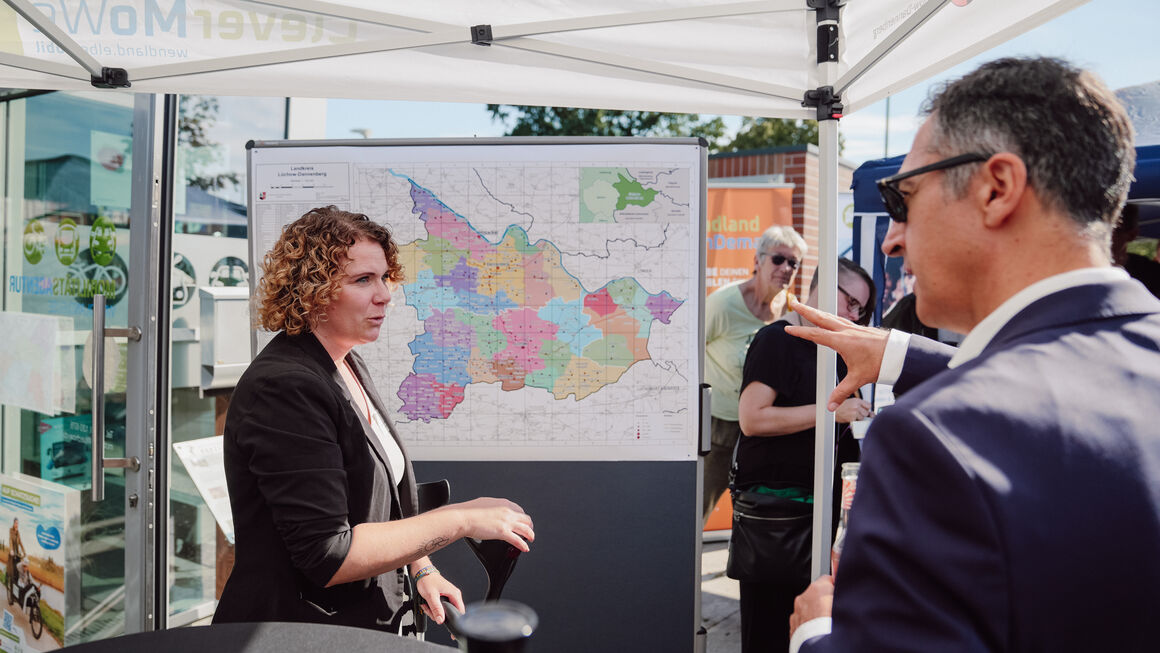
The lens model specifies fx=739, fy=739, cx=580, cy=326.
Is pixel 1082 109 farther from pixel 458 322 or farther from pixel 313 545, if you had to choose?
pixel 458 322

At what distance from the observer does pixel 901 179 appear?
93 centimetres

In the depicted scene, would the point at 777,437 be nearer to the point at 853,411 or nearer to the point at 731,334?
the point at 853,411

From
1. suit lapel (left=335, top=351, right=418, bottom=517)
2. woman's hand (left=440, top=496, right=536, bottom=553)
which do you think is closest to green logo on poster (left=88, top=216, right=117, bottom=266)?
suit lapel (left=335, top=351, right=418, bottom=517)

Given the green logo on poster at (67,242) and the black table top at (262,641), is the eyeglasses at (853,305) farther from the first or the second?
the green logo on poster at (67,242)

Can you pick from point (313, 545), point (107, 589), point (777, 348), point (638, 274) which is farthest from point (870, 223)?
point (107, 589)

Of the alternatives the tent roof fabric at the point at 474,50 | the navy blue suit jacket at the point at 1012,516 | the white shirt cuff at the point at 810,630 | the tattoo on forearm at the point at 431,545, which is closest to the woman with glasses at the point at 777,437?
the tent roof fabric at the point at 474,50

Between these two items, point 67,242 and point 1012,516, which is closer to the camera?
point 1012,516

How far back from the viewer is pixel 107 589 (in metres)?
2.93

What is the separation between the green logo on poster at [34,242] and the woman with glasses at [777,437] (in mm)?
2719

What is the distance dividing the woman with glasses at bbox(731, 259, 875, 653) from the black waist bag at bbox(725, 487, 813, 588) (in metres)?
0.03

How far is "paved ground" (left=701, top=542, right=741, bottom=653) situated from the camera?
12.1 ft

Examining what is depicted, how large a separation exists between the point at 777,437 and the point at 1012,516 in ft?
6.43

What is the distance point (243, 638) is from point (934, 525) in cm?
120

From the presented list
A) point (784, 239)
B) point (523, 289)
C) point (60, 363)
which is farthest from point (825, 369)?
point (60, 363)
